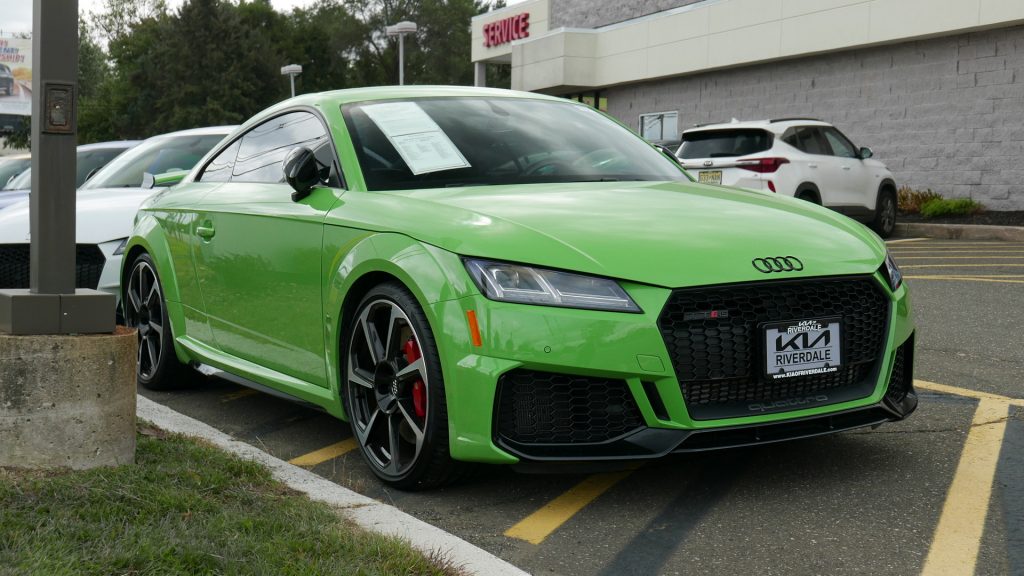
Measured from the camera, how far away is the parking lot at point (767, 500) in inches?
129

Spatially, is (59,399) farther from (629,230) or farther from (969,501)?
(969,501)

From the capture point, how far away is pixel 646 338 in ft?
11.4

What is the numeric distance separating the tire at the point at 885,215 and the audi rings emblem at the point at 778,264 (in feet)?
42.4

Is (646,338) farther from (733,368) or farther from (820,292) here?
(820,292)

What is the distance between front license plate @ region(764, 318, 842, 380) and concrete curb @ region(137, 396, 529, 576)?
3.61 feet

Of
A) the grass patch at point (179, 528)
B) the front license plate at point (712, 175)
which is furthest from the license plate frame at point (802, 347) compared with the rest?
the front license plate at point (712, 175)

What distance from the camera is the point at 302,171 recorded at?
4504 millimetres

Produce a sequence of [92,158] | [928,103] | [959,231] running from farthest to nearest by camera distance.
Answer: [928,103]
[959,231]
[92,158]

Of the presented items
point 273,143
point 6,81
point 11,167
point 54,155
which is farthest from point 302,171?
point 6,81

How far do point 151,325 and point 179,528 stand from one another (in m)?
3.00

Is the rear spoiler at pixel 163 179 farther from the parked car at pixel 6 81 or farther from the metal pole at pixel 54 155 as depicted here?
the parked car at pixel 6 81

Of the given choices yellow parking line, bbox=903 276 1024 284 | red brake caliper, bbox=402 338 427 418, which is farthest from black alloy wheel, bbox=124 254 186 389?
yellow parking line, bbox=903 276 1024 284

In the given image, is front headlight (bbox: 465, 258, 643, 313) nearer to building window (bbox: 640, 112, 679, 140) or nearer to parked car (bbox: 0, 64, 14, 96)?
building window (bbox: 640, 112, 679, 140)

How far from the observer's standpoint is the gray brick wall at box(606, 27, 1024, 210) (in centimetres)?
1859
